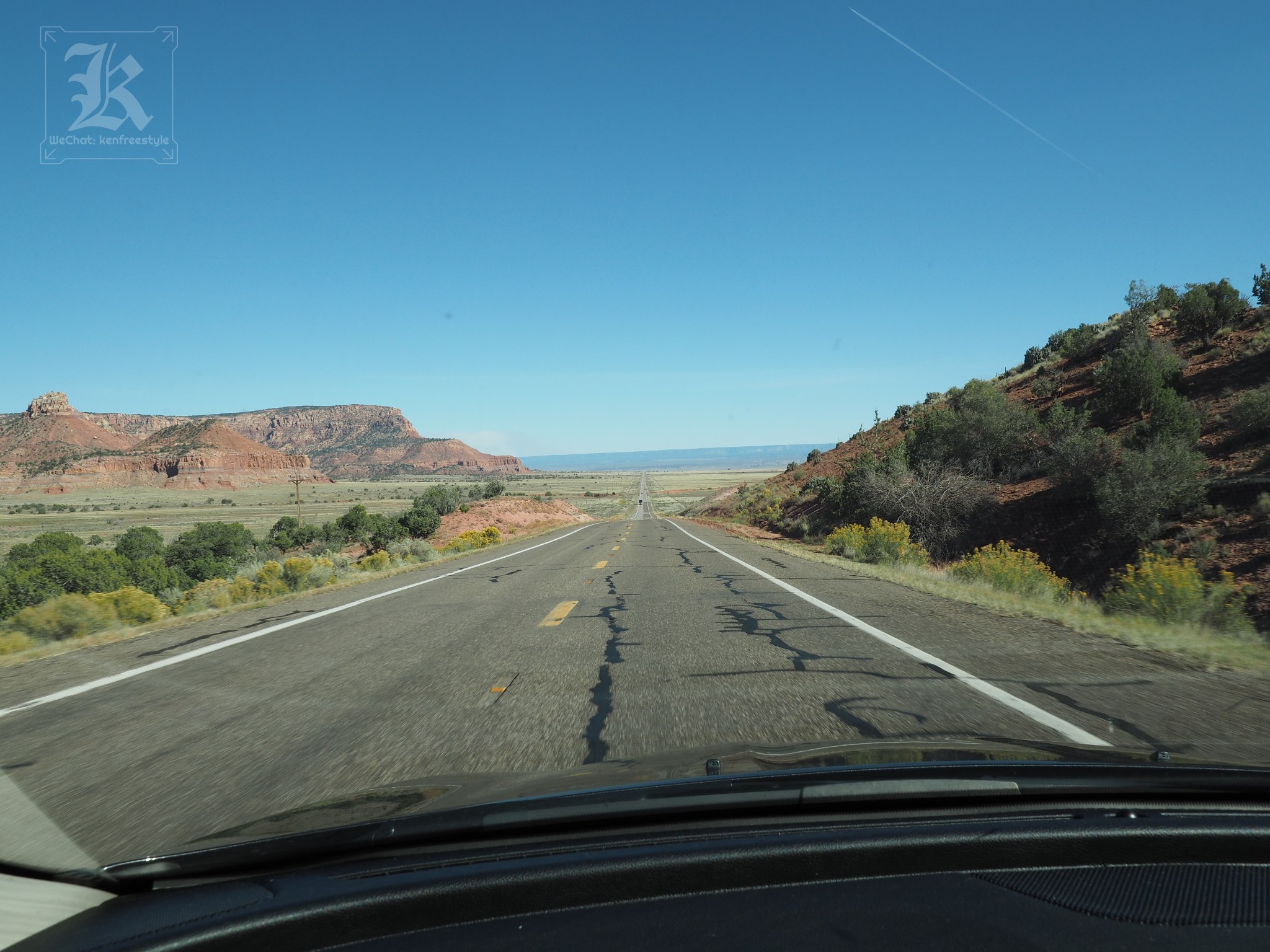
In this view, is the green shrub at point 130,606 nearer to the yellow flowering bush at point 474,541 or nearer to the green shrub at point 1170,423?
the yellow flowering bush at point 474,541

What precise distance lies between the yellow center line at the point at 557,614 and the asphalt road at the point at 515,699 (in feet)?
0.22

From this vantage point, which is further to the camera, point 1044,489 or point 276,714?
point 1044,489

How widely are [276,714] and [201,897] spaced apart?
133 inches

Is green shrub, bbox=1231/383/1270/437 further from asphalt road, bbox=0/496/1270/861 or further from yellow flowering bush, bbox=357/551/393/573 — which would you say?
yellow flowering bush, bbox=357/551/393/573

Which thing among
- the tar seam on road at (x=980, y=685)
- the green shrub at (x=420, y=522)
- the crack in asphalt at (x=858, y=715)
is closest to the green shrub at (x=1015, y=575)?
the tar seam on road at (x=980, y=685)

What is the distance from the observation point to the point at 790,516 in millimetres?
42500

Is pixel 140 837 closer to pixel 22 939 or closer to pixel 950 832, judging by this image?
pixel 22 939

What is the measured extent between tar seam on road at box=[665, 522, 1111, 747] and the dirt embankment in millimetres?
30538

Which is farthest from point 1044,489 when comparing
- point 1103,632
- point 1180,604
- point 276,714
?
point 276,714

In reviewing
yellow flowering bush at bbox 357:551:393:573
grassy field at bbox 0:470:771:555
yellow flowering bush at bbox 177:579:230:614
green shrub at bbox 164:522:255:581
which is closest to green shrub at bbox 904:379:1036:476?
yellow flowering bush at bbox 357:551:393:573

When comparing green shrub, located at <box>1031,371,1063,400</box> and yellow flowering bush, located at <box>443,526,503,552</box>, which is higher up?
green shrub, located at <box>1031,371,1063,400</box>

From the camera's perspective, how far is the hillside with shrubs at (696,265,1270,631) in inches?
581

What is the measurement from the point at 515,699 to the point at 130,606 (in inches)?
320

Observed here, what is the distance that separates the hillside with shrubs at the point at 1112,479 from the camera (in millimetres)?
14758
